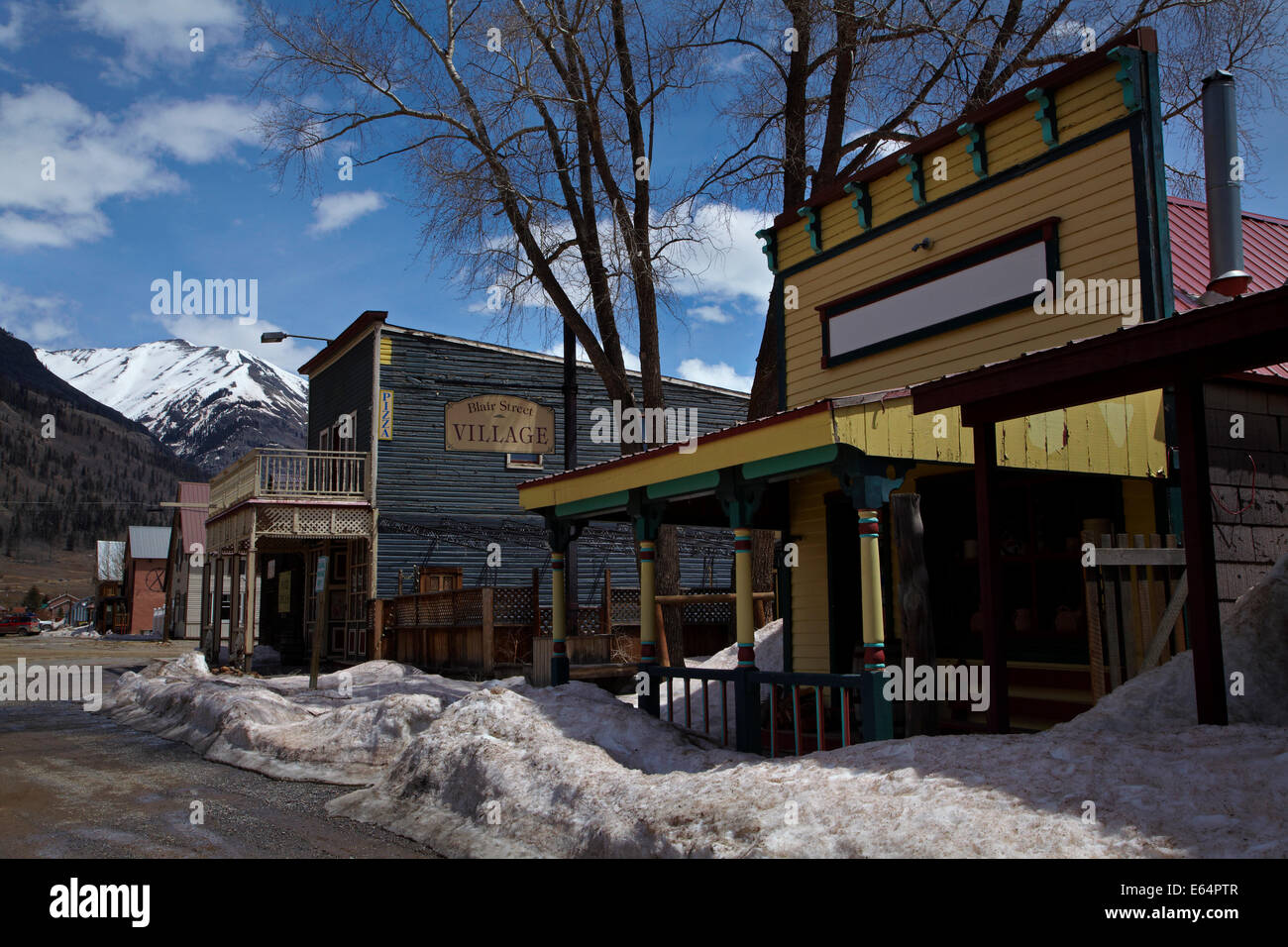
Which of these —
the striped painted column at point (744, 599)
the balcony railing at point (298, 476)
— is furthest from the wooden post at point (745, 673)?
the balcony railing at point (298, 476)

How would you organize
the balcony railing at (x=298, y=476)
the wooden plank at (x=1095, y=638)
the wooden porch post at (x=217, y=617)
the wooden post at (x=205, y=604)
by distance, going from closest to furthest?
the wooden plank at (x=1095, y=638), the balcony railing at (x=298, y=476), the wooden porch post at (x=217, y=617), the wooden post at (x=205, y=604)

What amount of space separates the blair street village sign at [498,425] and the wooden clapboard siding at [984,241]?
46.1ft

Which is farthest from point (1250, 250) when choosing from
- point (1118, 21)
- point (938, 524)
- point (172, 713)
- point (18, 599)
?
point (18, 599)

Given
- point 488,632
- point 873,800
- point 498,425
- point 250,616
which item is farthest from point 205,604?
point 873,800

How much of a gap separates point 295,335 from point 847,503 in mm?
17277

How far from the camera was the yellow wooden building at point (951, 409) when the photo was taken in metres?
8.12

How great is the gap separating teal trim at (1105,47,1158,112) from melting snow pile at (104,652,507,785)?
8881 mm

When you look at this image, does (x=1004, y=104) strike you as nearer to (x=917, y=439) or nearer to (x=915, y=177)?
(x=915, y=177)

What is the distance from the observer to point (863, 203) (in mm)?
11609

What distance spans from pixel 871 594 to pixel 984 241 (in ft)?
14.0

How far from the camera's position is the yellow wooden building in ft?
26.7

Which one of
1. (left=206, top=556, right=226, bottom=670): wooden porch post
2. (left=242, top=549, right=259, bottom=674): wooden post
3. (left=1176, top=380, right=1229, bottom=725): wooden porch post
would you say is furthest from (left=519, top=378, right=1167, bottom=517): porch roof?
(left=206, top=556, right=226, bottom=670): wooden porch post
